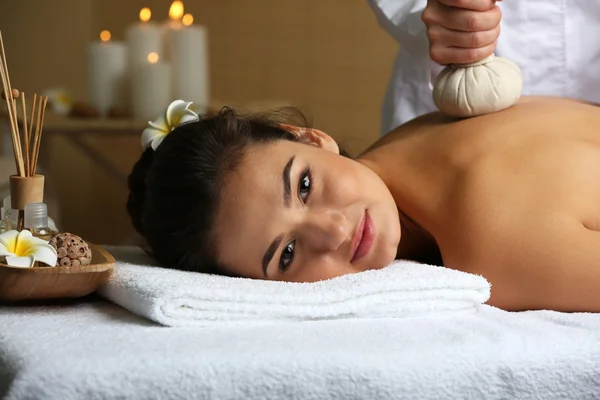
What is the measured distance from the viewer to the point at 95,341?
862 mm

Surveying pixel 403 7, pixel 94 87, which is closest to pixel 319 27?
pixel 94 87

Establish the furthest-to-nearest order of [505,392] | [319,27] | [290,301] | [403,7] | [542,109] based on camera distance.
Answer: [319,27] < [403,7] < [542,109] < [290,301] < [505,392]

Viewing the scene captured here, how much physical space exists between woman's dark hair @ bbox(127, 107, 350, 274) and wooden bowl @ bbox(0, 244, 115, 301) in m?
0.16

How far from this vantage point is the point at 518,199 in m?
1.14

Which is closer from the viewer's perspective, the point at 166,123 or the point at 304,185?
the point at 304,185

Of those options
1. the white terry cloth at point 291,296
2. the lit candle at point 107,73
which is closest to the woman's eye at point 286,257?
the white terry cloth at point 291,296

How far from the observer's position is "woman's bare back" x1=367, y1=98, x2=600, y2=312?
1091mm

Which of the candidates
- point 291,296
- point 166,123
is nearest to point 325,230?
point 291,296

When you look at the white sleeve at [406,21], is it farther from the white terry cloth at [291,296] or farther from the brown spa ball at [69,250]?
the brown spa ball at [69,250]

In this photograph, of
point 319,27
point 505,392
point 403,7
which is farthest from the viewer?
point 319,27

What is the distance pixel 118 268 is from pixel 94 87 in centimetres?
151

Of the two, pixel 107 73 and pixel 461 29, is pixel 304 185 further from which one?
pixel 107 73

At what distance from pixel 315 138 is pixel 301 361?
0.63m

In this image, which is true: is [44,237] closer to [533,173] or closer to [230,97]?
[533,173]
